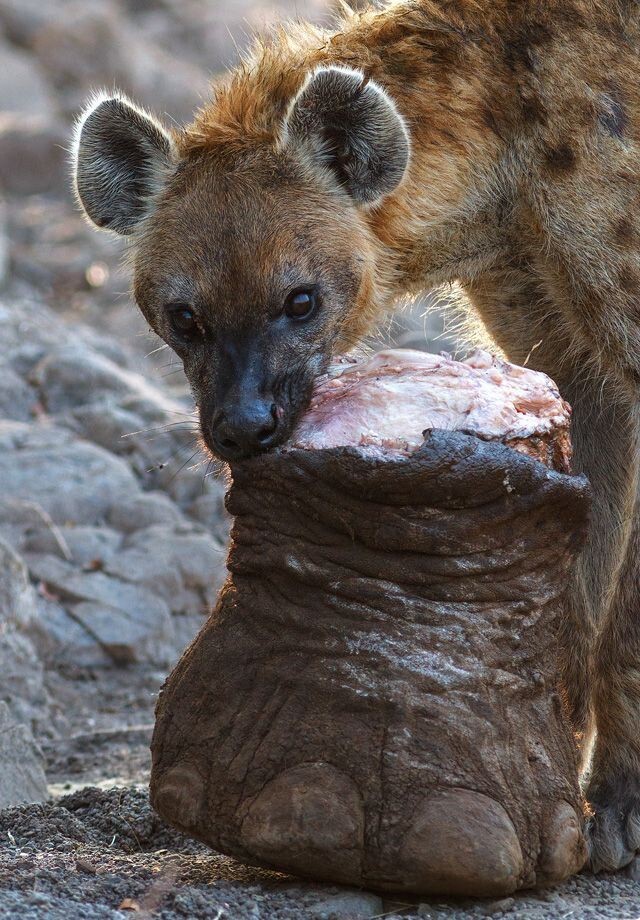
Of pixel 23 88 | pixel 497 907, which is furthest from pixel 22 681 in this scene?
pixel 23 88

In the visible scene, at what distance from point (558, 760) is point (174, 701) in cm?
73

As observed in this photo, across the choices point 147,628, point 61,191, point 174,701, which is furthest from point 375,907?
point 61,191

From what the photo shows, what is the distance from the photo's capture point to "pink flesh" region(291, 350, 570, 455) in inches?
106

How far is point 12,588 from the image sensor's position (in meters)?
4.63

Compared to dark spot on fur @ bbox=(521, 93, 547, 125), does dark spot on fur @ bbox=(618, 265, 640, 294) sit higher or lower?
lower

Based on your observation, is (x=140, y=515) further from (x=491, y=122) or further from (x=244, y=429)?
(x=244, y=429)

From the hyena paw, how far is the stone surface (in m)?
0.47

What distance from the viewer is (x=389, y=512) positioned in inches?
102

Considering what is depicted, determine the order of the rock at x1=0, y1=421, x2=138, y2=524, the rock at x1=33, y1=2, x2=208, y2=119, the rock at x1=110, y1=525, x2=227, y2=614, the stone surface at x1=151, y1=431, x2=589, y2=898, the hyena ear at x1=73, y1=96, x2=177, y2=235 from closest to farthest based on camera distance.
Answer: the stone surface at x1=151, y1=431, x2=589, y2=898 < the hyena ear at x1=73, y1=96, x2=177, y2=235 < the rock at x1=110, y1=525, x2=227, y2=614 < the rock at x1=0, y1=421, x2=138, y2=524 < the rock at x1=33, y1=2, x2=208, y2=119

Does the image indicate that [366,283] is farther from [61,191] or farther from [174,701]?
[61,191]

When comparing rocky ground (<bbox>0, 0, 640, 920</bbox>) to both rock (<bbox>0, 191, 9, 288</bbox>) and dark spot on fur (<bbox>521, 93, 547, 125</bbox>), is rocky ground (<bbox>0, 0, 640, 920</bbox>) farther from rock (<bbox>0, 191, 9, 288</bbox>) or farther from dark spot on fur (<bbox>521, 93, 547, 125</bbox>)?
dark spot on fur (<bbox>521, 93, 547, 125</bbox>)

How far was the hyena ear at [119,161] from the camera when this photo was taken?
379 centimetres

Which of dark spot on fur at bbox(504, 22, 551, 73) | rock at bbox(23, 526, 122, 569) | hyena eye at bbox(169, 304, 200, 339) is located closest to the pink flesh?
hyena eye at bbox(169, 304, 200, 339)

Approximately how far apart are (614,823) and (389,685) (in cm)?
99
